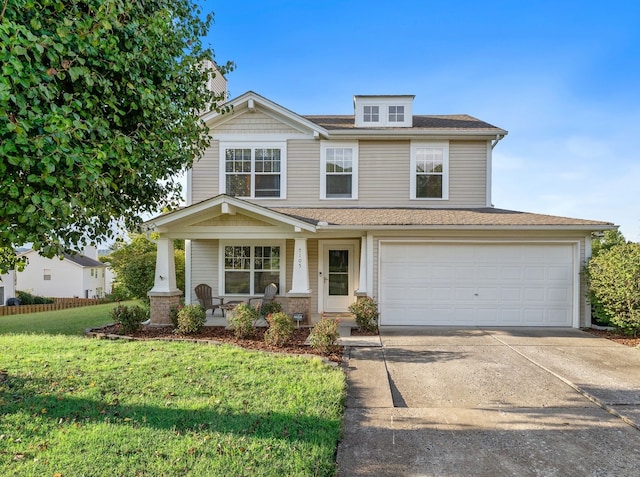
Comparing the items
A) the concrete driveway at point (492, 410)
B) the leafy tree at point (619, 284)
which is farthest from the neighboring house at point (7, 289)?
A: the leafy tree at point (619, 284)

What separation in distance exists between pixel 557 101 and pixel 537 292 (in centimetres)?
780

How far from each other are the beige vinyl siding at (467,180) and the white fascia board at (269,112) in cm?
442

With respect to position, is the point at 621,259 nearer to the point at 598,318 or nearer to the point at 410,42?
the point at 598,318

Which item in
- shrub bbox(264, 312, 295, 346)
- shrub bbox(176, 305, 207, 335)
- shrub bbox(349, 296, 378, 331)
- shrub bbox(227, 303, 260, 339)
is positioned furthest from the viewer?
shrub bbox(349, 296, 378, 331)

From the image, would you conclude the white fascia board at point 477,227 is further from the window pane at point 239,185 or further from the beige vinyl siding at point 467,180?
the window pane at point 239,185

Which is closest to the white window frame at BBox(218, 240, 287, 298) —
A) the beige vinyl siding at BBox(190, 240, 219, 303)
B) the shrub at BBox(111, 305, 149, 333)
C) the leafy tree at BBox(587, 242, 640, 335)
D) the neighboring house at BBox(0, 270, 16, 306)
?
the beige vinyl siding at BBox(190, 240, 219, 303)

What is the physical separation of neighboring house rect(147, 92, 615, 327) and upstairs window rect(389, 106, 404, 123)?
1.3 inches

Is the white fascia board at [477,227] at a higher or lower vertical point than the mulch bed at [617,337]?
higher

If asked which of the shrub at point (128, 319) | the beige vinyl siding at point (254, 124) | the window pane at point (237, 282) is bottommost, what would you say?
the shrub at point (128, 319)

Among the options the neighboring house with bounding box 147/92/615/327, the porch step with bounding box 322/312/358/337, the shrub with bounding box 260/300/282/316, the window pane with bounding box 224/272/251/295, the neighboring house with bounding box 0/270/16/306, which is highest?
the neighboring house with bounding box 147/92/615/327

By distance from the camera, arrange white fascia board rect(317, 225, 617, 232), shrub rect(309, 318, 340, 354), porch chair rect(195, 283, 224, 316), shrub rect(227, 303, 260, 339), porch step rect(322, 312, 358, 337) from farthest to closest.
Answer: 1. porch chair rect(195, 283, 224, 316)
2. white fascia board rect(317, 225, 617, 232)
3. porch step rect(322, 312, 358, 337)
4. shrub rect(227, 303, 260, 339)
5. shrub rect(309, 318, 340, 354)

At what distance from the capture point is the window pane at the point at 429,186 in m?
12.0

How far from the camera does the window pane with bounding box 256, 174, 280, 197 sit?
12102 millimetres

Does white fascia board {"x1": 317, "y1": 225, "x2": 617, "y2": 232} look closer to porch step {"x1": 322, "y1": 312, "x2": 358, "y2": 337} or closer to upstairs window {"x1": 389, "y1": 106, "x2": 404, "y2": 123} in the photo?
porch step {"x1": 322, "y1": 312, "x2": 358, "y2": 337}
